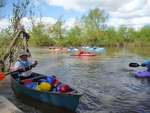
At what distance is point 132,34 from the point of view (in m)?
124

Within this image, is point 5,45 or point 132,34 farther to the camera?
point 132,34

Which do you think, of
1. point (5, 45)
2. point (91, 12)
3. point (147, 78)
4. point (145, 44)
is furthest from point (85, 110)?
point (145, 44)

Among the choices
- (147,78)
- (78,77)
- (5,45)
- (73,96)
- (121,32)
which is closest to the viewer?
(73,96)

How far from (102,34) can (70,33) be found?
1170cm

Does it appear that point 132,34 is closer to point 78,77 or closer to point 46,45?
point 46,45

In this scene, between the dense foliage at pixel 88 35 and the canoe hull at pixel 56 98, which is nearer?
the canoe hull at pixel 56 98

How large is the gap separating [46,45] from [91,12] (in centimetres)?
2306

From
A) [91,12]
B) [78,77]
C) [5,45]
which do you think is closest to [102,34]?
[91,12]

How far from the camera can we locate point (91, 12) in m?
104

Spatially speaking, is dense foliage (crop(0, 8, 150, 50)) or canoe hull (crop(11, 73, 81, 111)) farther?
dense foliage (crop(0, 8, 150, 50))

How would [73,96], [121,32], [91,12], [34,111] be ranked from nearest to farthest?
[73,96] → [34,111] → [91,12] → [121,32]

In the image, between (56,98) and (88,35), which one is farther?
(88,35)

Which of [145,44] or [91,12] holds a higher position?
[91,12]

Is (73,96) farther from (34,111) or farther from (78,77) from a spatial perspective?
(78,77)
